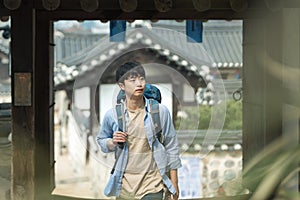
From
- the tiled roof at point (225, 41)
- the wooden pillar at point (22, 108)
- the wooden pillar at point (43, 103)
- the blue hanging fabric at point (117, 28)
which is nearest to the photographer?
the wooden pillar at point (22, 108)

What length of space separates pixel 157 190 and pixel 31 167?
637mm

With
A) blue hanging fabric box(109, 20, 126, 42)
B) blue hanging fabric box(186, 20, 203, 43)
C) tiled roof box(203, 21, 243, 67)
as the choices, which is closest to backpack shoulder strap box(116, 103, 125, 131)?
blue hanging fabric box(109, 20, 126, 42)

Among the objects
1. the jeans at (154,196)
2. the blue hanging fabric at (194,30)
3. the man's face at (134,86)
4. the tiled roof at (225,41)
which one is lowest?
the jeans at (154,196)

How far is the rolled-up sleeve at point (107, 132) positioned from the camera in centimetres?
303

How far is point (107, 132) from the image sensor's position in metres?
3.05

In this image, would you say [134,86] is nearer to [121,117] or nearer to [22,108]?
[121,117]

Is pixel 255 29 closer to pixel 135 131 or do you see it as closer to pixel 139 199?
pixel 135 131

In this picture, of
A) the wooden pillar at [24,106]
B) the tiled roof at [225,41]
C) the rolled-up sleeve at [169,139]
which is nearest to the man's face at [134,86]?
the rolled-up sleeve at [169,139]

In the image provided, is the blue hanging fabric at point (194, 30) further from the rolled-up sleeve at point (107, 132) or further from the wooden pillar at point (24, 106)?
the wooden pillar at point (24, 106)

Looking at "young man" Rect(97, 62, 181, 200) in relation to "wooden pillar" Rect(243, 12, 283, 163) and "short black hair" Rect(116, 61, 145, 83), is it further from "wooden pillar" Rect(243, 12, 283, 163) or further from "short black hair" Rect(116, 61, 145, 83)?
"wooden pillar" Rect(243, 12, 283, 163)

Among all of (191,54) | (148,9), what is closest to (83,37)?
(191,54)

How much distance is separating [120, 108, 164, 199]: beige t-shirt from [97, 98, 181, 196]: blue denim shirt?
22 millimetres

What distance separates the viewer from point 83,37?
11461mm

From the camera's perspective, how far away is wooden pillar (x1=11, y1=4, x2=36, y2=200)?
115 inches
